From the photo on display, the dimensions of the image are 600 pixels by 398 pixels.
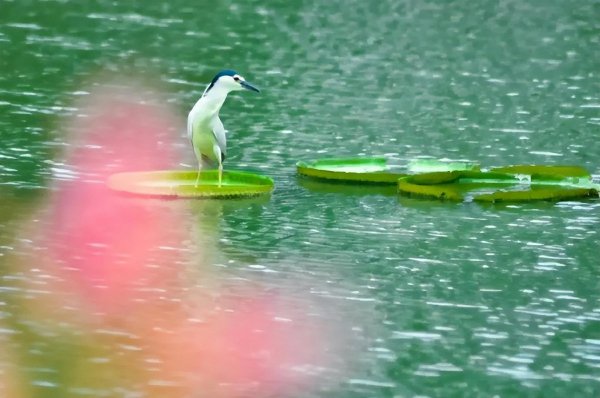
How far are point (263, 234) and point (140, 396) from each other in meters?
4.01

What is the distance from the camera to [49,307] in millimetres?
10375

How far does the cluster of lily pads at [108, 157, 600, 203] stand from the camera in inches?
545

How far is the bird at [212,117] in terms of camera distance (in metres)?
13.8

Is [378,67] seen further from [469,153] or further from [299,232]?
[299,232]

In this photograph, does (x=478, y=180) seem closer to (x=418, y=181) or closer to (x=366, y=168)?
(x=418, y=181)

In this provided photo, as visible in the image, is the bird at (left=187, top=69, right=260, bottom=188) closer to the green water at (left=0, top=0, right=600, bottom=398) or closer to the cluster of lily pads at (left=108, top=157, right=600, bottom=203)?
the cluster of lily pads at (left=108, top=157, right=600, bottom=203)

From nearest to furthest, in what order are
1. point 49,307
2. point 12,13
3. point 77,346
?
point 77,346 < point 49,307 < point 12,13

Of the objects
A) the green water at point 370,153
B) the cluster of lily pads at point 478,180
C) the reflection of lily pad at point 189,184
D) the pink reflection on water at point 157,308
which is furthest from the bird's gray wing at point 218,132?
the cluster of lily pads at point 478,180

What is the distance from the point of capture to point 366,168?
50.1 feet

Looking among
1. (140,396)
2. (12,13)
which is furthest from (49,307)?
(12,13)

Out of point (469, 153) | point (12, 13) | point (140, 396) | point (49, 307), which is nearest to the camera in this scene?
point (140, 396)

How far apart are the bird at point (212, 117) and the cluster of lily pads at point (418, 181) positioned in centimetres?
29

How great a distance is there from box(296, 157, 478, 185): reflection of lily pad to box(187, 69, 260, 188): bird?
102cm

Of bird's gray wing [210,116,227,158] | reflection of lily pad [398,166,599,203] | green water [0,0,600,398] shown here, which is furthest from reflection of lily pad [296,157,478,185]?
bird's gray wing [210,116,227,158]
